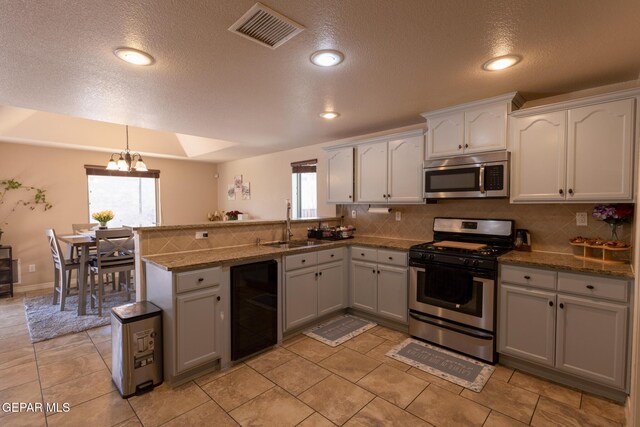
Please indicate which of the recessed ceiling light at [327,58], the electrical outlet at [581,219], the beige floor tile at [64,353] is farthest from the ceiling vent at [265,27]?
the beige floor tile at [64,353]

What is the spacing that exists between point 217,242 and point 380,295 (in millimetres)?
1894

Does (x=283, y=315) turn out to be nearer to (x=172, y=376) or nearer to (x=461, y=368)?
(x=172, y=376)

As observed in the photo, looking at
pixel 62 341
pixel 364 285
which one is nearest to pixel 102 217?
pixel 62 341

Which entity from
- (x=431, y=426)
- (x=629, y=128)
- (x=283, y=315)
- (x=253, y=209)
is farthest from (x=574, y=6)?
(x=253, y=209)

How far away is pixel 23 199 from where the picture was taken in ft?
15.9

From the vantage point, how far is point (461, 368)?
2.58m

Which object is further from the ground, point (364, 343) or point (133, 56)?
point (133, 56)

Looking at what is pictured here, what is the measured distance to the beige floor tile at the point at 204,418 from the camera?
196 centimetres

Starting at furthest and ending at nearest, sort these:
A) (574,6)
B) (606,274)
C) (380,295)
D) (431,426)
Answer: (380,295), (606,274), (431,426), (574,6)

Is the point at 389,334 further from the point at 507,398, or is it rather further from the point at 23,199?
the point at 23,199

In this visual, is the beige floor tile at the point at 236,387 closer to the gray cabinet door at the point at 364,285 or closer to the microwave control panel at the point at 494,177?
the gray cabinet door at the point at 364,285

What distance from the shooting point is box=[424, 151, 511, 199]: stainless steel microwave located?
274cm

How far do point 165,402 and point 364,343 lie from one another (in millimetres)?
1800

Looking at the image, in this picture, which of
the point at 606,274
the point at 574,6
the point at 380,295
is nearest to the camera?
the point at 574,6
